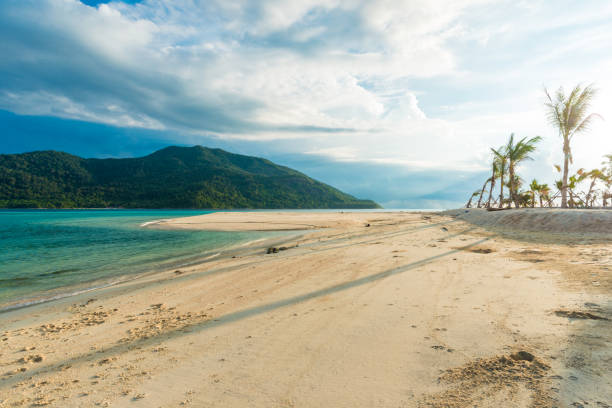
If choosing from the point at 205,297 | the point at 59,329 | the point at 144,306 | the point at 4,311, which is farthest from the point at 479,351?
the point at 4,311

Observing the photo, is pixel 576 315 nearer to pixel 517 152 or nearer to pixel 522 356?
pixel 522 356

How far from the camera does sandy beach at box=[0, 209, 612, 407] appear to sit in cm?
244

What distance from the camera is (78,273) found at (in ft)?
32.8

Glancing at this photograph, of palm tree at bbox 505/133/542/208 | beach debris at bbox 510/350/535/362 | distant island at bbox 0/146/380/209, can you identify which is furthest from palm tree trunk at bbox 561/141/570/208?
distant island at bbox 0/146/380/209

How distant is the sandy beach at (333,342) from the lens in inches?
96.1

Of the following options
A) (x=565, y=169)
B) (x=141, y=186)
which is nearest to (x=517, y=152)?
(x=565, y=169)

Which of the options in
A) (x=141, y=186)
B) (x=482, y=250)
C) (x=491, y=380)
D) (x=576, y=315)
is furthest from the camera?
(x=141, y=186)

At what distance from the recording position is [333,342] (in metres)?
3.46

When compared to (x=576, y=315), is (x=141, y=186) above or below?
above

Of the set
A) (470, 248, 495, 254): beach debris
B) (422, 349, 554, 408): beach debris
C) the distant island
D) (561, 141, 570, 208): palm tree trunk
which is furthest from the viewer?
the distant island

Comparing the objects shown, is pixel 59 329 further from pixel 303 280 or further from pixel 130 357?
pixel 303 280

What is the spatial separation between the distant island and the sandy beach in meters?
124

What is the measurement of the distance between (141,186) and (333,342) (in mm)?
160990

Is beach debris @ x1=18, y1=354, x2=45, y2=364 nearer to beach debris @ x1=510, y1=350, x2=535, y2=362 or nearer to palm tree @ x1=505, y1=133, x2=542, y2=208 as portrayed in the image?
beach debris @ x1=510, y1=350, x2=535, y2=362
